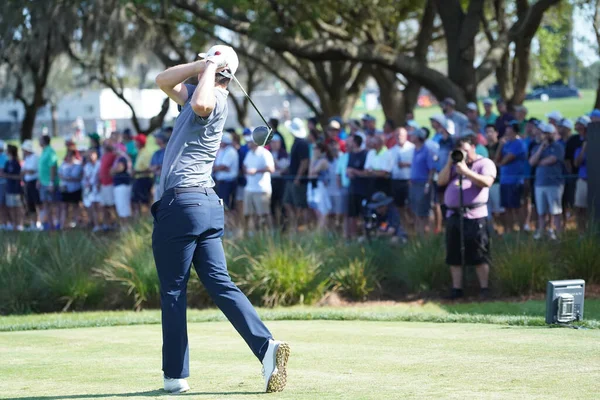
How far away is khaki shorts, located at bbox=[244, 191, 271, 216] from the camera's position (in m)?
17.5

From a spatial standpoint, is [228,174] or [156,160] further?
[156,160]

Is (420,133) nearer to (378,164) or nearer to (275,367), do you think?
(378,164)

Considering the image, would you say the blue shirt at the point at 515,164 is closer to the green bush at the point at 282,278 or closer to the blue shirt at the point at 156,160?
the green bush at the point at 282,278

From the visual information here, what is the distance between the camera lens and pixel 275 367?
6.13 m

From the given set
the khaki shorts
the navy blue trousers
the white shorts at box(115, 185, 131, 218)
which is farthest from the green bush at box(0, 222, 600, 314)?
the navy blue trousers

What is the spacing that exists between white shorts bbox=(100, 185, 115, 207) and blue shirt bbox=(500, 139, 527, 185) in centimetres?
806

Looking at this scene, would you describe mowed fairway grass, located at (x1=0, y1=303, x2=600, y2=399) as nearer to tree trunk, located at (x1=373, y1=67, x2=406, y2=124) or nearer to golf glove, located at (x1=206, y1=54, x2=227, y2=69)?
golf glove, located at (x1=206, y1=54, x2=227, y2=69)

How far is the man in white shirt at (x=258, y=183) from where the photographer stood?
17.4 metres

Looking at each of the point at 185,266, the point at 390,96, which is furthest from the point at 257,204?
the point at 390,96

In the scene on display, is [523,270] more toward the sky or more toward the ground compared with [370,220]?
more toward the ground

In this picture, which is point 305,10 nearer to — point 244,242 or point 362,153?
point 362,153

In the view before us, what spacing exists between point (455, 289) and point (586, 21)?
10.0 meters

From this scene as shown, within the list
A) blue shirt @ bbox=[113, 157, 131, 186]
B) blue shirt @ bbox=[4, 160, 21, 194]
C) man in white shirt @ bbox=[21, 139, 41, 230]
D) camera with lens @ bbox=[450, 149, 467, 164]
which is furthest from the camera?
blue shirt @ bbox=[4, 160, 21, 194]

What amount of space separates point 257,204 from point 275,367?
1148 centimetres
